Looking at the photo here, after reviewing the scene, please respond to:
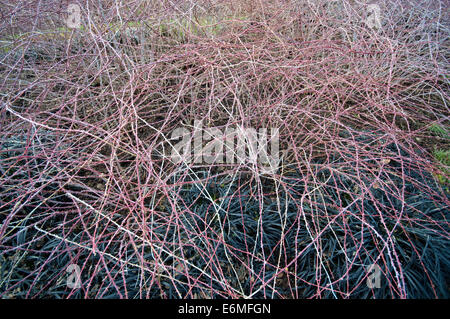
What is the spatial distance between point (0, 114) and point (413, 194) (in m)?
3.54

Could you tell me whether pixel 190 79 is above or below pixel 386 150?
above

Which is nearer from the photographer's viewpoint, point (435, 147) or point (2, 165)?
point (2, 165)

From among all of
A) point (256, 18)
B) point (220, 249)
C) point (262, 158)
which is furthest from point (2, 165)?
point (256, 18)

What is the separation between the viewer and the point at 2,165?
224cm

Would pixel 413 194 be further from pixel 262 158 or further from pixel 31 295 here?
pixel 31 295

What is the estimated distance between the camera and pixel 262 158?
2318mm

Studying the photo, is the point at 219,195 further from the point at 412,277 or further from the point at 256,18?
the point at 256,18

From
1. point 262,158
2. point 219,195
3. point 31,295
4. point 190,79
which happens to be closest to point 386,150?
point 262,158
